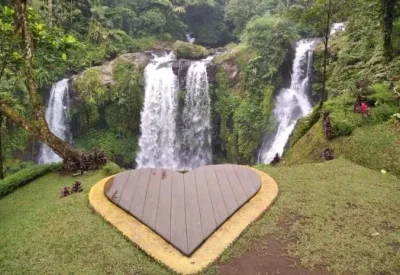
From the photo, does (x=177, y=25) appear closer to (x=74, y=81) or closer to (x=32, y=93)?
(x=74, y=81)

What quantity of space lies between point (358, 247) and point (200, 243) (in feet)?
5.69

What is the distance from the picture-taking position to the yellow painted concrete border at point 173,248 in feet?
12.2

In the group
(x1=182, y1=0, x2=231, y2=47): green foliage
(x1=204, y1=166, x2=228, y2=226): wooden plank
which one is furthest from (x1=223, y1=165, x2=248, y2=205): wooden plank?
(x1=182, y1=0, x2=231, y2=47): green foliage

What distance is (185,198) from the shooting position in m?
5.11

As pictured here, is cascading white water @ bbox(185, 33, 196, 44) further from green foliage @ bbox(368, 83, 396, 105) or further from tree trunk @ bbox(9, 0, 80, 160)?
tree trunk @ bbox(9, 0, 80, 160)

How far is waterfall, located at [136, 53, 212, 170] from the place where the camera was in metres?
17.2

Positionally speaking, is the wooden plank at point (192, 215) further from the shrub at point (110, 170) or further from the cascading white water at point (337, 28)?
the cascading white water at point (337, 28)

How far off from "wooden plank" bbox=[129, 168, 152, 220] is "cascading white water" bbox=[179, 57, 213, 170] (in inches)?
433

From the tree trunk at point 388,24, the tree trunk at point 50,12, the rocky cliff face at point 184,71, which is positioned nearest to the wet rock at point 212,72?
the rocky cliff face at point 184,71

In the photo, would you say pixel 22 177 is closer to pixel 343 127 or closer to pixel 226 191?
pixel 226 191

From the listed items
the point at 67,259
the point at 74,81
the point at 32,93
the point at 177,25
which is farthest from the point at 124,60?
the point at 67,259

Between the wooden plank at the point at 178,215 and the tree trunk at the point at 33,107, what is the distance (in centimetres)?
260

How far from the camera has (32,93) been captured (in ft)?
22.2

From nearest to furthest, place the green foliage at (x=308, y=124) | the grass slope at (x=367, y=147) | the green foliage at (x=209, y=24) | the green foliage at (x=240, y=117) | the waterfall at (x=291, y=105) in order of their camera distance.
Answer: the grass slope at (x=367, y=147)
the green foliage at (x=308, y=124)
the waterfall at (x=291, y=105)
the green foliage at (x=240, y=117)
the green foliage at (x=209, y=24)
